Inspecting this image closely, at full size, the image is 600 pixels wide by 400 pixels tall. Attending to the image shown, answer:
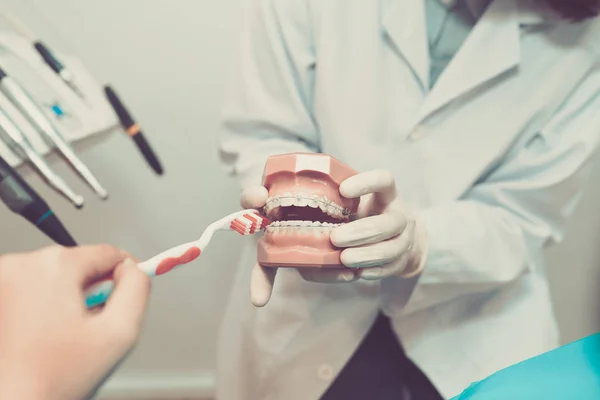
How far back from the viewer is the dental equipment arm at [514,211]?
65 cm

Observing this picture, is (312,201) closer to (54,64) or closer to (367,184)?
(367,184)

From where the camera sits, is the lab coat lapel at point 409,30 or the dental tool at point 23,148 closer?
the dental tool at point 23,148

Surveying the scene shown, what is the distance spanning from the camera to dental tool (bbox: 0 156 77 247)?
1.66 ft

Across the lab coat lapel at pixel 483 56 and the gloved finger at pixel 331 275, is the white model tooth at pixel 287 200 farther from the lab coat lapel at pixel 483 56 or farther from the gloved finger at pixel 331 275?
the lab coat lapel at pixel 483 56

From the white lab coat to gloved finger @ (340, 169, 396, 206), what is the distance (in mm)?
141

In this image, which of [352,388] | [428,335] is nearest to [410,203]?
[428,335]

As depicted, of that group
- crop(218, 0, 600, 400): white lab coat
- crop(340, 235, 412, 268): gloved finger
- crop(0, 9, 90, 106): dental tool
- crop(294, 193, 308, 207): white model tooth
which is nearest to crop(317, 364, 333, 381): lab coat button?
crop(218, 0, 600, 400): white lab coat

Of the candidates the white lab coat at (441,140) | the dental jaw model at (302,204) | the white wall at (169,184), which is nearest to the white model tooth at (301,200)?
the dental jaw model at (302,204)

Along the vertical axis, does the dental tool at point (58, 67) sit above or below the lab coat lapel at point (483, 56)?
above

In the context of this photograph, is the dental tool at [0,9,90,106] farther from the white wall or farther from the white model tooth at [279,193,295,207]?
the white model tooth at [279,193,295,207]

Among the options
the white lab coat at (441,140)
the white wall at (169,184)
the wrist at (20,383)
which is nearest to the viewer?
the wrist at (20,383)

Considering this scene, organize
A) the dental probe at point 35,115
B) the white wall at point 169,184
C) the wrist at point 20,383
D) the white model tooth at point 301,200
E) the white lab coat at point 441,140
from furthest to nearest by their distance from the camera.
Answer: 1. the white wall at point 169,184
2. the white lab coat at point 441,140
3. the dental probe at point 35,115
4. the white model tooth at point 301,200
5. the wrist at point 20,383

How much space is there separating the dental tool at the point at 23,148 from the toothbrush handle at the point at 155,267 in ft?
0.63

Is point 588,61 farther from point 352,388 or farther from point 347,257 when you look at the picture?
point 352,388
